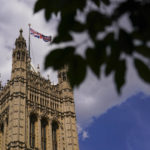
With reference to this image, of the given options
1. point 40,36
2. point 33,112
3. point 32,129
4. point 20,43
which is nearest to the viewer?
point 32,129

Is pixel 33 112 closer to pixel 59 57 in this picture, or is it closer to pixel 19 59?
pixel 19 59

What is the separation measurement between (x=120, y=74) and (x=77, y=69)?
23cm

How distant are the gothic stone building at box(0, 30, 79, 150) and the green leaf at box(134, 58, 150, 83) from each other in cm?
3155

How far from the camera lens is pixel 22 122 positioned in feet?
113

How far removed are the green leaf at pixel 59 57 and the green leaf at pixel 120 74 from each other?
9.9 inches

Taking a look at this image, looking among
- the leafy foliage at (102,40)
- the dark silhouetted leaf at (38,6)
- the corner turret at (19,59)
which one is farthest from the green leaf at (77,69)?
the corner turret at (19,59)

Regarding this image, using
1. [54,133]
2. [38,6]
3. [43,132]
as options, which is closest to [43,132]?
[43,132]

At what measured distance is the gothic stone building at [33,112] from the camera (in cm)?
3441

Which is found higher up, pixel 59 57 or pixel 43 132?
pixel 43 132

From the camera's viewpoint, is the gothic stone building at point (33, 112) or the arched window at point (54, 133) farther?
the arched window at point (54, 133)

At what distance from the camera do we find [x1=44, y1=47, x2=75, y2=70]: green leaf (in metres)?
1.60

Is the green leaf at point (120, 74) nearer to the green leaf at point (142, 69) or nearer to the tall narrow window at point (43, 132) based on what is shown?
the green leaf at point (142, 69)

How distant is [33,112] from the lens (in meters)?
36.9

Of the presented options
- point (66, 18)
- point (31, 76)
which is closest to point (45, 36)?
point (31, 76)
